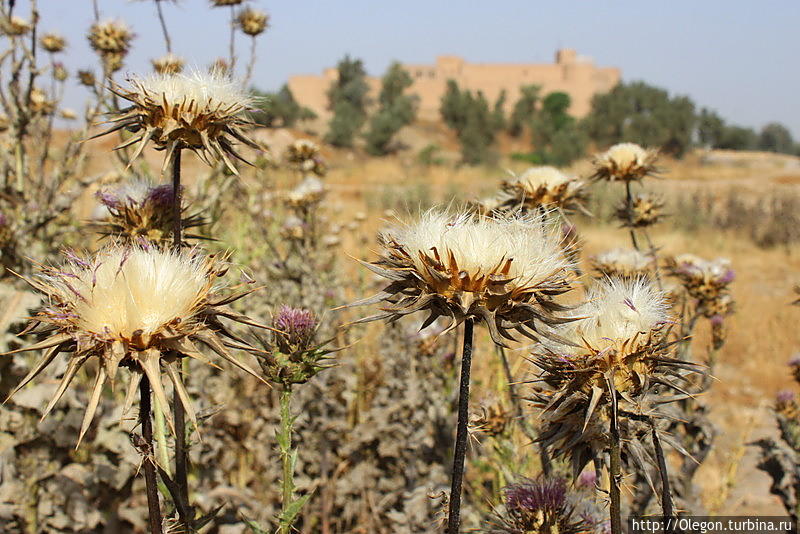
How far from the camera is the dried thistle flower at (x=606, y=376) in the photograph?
169 centimetres

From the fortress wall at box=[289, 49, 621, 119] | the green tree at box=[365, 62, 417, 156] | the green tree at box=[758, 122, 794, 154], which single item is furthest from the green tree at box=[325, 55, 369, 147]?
the green tree at box=[758, 122, 794, 154]

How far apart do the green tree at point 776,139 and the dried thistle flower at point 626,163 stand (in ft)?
248

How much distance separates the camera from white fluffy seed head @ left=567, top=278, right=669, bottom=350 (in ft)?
5.66

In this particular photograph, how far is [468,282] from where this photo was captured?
1.55 m

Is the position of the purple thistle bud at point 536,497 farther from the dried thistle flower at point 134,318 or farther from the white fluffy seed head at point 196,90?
A: the white fluffy seed head at point 196,90

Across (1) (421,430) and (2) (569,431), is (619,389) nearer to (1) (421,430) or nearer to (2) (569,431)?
(2) (569,431)

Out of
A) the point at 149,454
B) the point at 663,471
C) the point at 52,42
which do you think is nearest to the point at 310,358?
the point at 149,454

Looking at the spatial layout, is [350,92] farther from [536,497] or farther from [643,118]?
[536,497]

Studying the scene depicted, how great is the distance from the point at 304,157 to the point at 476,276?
5.47 meters

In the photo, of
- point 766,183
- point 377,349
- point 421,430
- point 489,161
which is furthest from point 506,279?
point 489,161

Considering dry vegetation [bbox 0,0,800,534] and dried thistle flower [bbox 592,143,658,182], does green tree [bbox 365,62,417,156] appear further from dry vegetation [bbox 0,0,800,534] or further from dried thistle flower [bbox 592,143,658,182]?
dried thistle flower [bbox 592,143,658,182]

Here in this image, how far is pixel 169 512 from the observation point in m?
2.03

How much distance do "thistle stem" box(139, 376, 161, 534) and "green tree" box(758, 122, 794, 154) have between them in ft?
257

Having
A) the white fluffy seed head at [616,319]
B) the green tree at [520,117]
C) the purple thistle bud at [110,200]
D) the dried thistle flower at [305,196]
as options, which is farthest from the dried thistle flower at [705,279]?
the green tree at [520,117]
